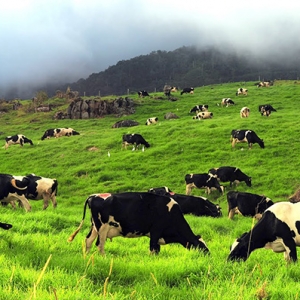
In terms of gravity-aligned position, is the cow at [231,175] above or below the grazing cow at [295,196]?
above

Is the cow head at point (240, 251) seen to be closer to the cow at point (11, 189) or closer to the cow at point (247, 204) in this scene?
the cow at point (247, 204)

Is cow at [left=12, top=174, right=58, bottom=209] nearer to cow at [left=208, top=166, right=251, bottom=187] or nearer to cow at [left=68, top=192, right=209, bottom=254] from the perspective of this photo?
cow at [left=68, top=192, right=209, bottom=254]

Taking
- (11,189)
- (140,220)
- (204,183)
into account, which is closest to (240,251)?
(140,220)

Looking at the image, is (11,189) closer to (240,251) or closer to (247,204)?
(240,251)

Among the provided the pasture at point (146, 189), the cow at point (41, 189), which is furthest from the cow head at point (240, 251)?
the cow at point (41, 189)

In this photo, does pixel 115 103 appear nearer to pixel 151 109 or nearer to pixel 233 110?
pixel 151 109

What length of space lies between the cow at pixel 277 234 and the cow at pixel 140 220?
1084 mm

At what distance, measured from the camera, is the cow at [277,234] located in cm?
827

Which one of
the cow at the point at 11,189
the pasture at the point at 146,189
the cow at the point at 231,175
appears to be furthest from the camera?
the cow at the point at 231,175

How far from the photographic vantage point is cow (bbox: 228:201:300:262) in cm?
827

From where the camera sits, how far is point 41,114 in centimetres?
7388

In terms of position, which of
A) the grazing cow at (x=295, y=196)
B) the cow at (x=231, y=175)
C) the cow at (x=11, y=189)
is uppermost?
the cow at (x=11, y=189)

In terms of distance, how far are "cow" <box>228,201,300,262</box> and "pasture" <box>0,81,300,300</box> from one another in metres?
0.34

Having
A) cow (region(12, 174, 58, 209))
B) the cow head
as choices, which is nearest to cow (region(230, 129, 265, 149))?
cow (region(12, 174, 58, 209))
